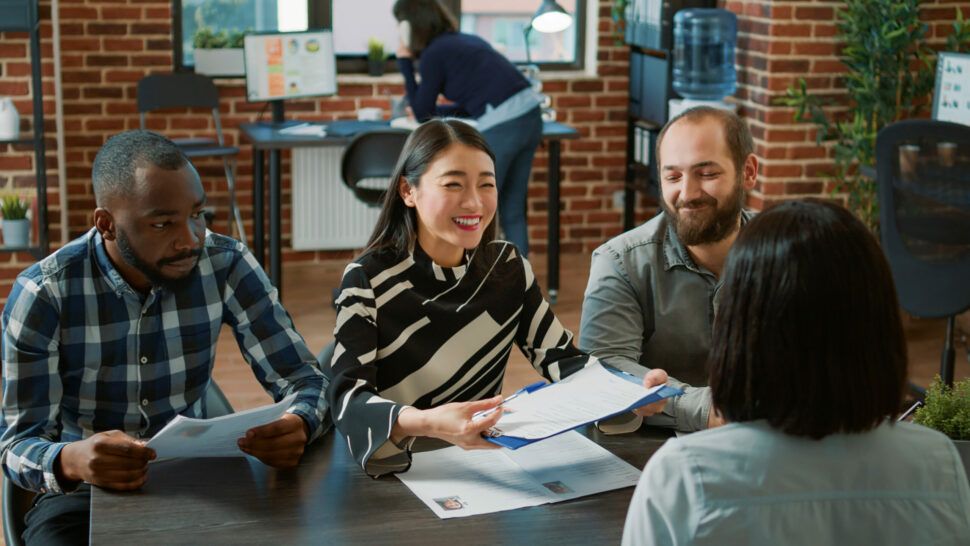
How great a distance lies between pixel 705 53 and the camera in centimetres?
488

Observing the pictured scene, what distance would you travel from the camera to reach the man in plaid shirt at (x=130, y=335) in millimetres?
1611

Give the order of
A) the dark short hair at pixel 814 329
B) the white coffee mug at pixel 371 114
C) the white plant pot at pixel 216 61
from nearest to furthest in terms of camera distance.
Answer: the dark short hair at pixel 814 329 < the white coffee mug at pixel 371 114 < the white plant pot at pixel 216 61

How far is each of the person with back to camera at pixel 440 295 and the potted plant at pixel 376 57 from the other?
12.0ft

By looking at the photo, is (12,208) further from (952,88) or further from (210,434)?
(952,88)

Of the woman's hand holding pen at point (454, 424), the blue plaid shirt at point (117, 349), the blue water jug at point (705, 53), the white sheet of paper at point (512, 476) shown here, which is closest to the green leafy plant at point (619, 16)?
the blue water jug at point (705, 53)

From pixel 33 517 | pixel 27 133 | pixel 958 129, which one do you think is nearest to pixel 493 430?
pixel 33 517

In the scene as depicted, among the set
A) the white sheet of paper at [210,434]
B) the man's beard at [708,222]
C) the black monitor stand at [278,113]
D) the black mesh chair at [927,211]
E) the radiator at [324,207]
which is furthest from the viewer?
the radiator at [324,207]

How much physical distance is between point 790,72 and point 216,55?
269 centimetres

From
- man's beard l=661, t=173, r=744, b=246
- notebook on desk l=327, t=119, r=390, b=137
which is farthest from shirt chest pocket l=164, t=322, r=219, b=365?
notebook on desk l=327, t=119, r=390, b=137

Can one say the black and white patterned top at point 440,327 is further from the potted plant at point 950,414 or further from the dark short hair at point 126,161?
the potted plant at point 950,414

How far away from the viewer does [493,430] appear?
145cm

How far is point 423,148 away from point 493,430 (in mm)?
589

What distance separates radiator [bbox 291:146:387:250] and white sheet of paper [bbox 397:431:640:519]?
3.89 metres

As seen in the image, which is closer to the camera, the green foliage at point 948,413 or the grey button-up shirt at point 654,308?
the green foliage at point 948,413
